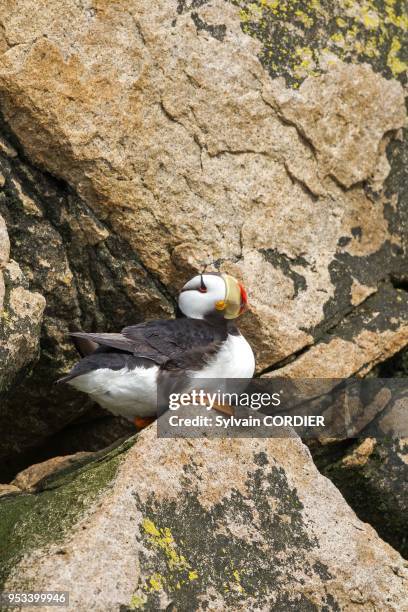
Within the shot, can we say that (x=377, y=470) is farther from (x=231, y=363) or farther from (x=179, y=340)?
(x=179, y=340)

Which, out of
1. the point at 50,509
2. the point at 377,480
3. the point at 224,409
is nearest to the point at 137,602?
the point at 50,509

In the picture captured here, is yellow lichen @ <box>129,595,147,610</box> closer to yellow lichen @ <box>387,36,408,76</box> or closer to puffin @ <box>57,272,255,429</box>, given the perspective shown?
puffin @ <box>57,272,255,429</box>

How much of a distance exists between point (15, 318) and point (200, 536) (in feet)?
5.14

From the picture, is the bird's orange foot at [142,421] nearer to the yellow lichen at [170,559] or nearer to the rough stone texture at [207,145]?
the rough stone texture at [207,145]

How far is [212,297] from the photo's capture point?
5.36 meters

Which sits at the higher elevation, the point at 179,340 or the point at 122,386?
the point at 179,340

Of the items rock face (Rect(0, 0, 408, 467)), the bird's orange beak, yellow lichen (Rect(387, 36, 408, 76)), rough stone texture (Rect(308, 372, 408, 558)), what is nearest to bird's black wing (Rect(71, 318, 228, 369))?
the bird's orange beak

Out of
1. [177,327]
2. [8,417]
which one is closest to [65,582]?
[177,327]

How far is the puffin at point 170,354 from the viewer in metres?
4.98

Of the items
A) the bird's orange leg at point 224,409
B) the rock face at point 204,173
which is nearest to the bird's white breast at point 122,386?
the bird's orange leg at point 224,409

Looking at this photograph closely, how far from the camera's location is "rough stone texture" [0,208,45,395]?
4844mm

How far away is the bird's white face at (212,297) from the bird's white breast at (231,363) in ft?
0.59

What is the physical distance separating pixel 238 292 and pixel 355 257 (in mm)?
1080

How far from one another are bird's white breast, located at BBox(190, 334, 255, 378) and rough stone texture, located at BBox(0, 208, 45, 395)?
906 mm
